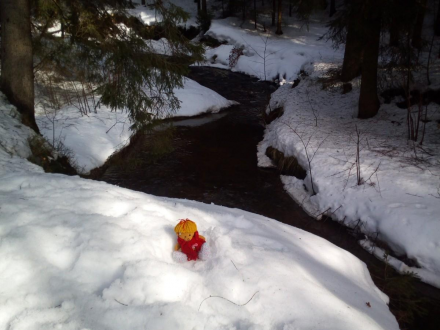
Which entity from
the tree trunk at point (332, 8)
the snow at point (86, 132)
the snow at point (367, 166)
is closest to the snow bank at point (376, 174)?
the snow at point (367, 166)

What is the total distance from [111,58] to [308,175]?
4.73 metres

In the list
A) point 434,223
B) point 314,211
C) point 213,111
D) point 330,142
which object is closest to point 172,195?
point 314,211

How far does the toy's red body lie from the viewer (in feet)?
9.67

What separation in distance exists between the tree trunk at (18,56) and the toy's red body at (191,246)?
4131 millimetres

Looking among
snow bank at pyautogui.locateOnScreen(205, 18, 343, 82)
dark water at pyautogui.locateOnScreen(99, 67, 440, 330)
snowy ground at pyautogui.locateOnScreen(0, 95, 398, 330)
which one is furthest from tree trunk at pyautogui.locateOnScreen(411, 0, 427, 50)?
snow bank at pyautogui.locateOnScreen(205, 18, 343, 82)

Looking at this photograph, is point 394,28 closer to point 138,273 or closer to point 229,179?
point 229,179

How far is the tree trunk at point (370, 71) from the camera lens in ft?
25.5

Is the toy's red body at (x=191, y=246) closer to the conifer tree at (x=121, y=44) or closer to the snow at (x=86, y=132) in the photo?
the conifer tree at (x=121, y=44)

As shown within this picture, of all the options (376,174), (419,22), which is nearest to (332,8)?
(419,22)

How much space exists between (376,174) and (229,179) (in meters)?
3.28

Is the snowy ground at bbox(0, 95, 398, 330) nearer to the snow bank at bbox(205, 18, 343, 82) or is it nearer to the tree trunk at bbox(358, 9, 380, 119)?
the tree trunk at bbox(358, 9, 380, 119)

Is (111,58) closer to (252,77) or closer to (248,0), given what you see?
(252,77)

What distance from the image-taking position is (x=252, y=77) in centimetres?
1898

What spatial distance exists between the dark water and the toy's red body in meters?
2.82
